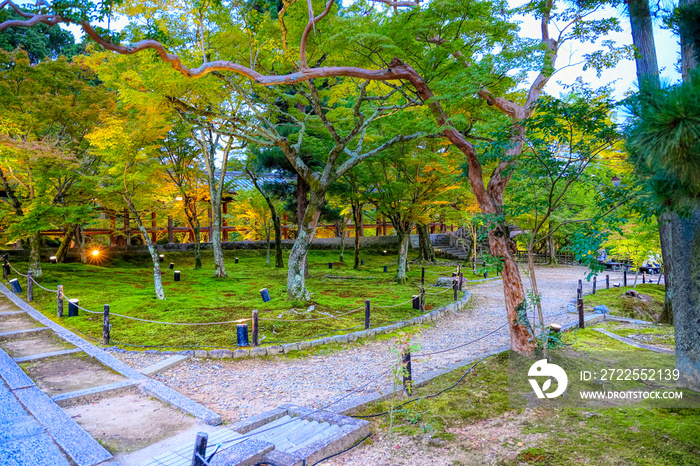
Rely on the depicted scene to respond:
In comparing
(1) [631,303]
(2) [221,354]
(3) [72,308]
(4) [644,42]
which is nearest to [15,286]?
(3) [72,308]

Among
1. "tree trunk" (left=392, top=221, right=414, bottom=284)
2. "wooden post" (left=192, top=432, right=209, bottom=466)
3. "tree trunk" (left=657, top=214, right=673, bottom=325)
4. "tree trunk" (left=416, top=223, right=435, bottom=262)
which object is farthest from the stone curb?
"tree trunk" (left=416, top=223, right=435, bottom=262)

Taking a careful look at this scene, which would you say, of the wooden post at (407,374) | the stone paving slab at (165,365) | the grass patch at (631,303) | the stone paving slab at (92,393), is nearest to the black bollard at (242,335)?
the stone paving slab at (165,365)

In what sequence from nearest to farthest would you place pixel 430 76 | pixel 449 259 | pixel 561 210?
pixel 430 76 → pixel 561 210 → pixel 449 259

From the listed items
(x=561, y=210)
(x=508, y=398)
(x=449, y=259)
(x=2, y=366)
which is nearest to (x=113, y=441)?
(x=2, y=366)

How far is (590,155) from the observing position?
534 cm

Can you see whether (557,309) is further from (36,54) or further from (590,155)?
(36,54)

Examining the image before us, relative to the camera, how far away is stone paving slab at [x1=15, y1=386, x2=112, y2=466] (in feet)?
12.0

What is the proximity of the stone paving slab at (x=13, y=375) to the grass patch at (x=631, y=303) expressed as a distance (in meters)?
13.9

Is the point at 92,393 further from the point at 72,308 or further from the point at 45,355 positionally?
the point at 72,308

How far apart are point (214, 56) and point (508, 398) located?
10433mm

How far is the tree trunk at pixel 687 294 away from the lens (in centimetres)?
431

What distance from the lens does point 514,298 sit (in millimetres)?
6113

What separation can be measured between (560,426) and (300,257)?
7457 mm

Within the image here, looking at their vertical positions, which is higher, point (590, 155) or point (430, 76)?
point (430, 76)
